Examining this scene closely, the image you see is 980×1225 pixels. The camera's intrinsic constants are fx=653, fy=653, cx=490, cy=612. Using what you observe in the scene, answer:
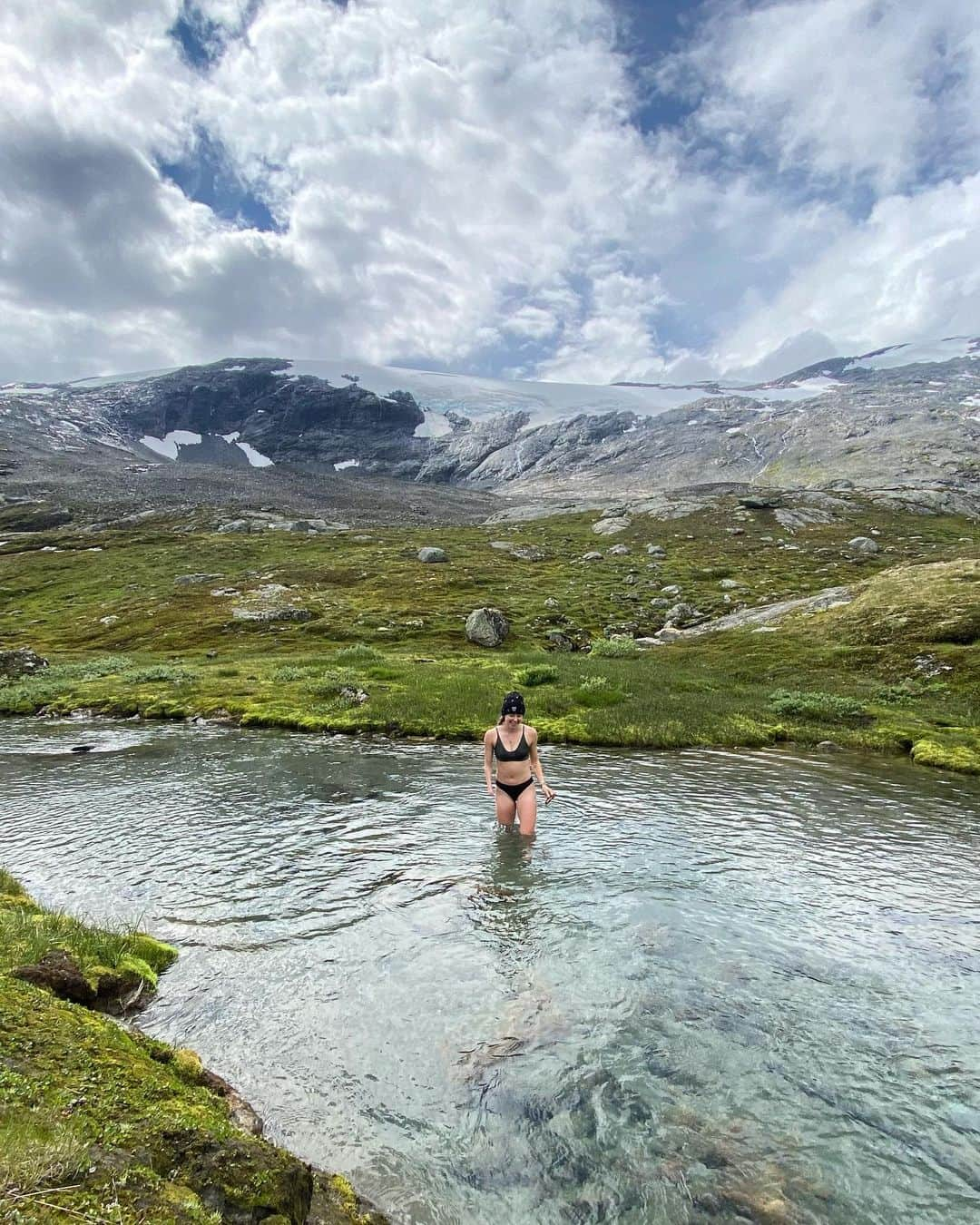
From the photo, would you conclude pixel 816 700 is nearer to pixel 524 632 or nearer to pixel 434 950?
pixel 434 950

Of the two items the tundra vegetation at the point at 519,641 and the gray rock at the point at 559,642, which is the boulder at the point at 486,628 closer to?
the tundra vegetation at the point at 519,641

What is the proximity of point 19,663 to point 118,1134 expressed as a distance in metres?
50.4

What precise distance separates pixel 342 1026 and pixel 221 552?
122606 mm

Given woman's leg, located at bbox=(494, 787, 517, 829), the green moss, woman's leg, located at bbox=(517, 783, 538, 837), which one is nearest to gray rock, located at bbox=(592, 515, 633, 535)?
the green moss

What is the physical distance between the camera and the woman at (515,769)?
16.2m

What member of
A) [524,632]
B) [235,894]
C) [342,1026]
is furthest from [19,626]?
[342,1026]

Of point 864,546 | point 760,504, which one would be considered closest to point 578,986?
point 864,546

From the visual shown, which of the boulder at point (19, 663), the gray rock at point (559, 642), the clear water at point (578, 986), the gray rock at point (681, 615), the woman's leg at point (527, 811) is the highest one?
the gray rock at point (681, 615)

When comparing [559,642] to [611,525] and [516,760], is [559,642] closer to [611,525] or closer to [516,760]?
[516,760]

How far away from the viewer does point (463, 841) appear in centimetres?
1577

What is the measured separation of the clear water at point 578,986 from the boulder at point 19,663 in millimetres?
30452

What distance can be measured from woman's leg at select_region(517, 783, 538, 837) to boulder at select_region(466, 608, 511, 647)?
142ft

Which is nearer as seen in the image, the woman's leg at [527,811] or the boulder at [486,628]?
the woman's leg at [527,811]

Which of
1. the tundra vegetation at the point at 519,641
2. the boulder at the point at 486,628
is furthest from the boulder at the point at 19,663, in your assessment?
the boulder at the point at 486,628
